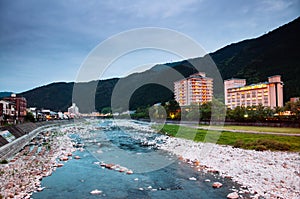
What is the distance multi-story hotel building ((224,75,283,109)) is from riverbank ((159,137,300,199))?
74973 mm

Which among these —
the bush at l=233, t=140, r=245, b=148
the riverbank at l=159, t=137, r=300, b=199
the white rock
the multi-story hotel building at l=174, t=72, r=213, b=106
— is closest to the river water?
the white rock

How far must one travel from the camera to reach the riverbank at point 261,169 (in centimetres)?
995

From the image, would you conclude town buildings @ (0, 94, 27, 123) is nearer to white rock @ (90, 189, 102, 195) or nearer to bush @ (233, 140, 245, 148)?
bush @ (233, 140, 245, 148)

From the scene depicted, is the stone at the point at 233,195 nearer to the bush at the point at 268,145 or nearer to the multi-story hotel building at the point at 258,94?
the bush at the point at 268,145

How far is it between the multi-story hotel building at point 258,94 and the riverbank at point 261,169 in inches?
2952

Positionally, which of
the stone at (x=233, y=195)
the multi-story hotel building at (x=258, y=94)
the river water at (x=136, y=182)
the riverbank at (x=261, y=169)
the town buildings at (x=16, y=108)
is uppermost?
the multi-story hotel building at (x=258, y=94)

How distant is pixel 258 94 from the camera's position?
94.9m

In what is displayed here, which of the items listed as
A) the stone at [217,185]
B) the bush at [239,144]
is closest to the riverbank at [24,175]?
the stone at [217,185]

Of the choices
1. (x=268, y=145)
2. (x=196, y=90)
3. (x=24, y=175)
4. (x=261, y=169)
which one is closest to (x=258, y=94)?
(x=196, y=90)

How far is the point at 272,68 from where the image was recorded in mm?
134375

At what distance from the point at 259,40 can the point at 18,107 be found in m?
183

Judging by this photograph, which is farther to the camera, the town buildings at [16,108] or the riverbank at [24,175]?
the town buildings at [16,108]

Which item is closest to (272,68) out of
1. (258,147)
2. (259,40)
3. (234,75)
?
(234,75)

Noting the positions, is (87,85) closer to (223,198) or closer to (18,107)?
(18,107)
